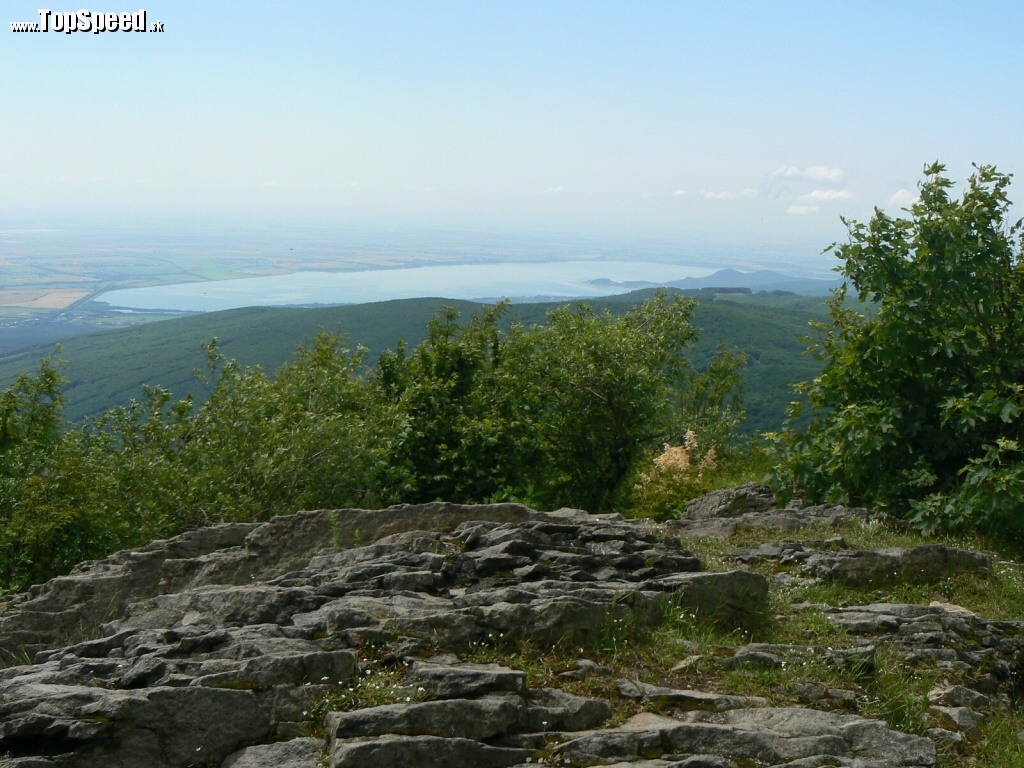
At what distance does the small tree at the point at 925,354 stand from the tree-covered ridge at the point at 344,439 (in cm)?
1003

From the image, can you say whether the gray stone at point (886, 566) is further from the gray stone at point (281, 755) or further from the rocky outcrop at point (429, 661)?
the gray stone at point (281, 755)

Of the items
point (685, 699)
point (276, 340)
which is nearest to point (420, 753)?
point (685, 699)

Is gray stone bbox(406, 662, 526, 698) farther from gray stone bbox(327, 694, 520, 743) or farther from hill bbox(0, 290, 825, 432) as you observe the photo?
hill bbox(0, 290, 825, 432)

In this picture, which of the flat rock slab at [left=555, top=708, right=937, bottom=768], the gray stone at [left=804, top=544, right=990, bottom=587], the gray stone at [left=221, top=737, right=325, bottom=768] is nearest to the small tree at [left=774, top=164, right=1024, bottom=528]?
the gray stone at [left=804, top=544, right=990, bottom=587]

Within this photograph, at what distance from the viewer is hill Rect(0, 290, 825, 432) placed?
122500mm

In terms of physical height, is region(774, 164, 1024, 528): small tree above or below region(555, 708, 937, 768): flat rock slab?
above

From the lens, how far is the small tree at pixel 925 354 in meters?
14.5

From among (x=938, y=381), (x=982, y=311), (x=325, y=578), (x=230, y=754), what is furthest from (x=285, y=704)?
(x=982, y=311)

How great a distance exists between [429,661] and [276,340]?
463 feet

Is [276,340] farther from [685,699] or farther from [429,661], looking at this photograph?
[685,699]

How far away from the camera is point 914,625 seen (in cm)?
916

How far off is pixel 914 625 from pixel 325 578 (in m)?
6.00

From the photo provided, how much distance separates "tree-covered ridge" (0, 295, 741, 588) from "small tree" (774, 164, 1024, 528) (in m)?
10.0

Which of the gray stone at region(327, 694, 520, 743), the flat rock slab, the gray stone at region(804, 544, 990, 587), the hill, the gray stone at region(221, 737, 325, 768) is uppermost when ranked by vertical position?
the gray stone at region(327, 694, 520, 743)
